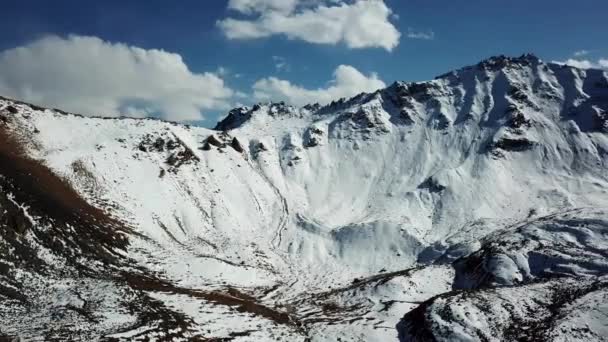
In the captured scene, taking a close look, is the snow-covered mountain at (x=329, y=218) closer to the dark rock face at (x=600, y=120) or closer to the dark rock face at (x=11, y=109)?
the dark rock face at (x=11, y=109)

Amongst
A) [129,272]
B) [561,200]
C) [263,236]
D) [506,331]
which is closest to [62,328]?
[129,272]

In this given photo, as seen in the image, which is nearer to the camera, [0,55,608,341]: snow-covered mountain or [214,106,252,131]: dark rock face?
[0,55,608,341]: snow-covered mountain

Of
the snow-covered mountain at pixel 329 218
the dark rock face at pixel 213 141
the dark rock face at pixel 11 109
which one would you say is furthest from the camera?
the dark rock face at pixel 213 141

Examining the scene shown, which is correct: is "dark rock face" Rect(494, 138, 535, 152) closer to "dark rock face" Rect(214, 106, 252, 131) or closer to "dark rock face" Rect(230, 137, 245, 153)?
"dark rock face" Rect(230, 137, 245, 153)

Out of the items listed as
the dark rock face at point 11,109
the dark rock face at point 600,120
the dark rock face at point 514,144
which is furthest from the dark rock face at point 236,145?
the dark rock face at point 600,120

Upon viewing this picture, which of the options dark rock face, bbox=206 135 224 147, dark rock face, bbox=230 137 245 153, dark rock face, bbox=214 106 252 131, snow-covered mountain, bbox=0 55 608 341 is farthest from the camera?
dark rock face, bbox=214 106 252 131

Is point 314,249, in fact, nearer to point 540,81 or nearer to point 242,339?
point 242,339

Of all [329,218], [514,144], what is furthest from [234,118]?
[514,144]

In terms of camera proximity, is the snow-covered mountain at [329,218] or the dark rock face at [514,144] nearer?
the snow-covered mountain at [329,218]

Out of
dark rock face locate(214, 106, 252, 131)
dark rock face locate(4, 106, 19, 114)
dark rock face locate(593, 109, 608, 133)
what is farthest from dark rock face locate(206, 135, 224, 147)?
dark rock face locate(593, 109, 608, 133)
